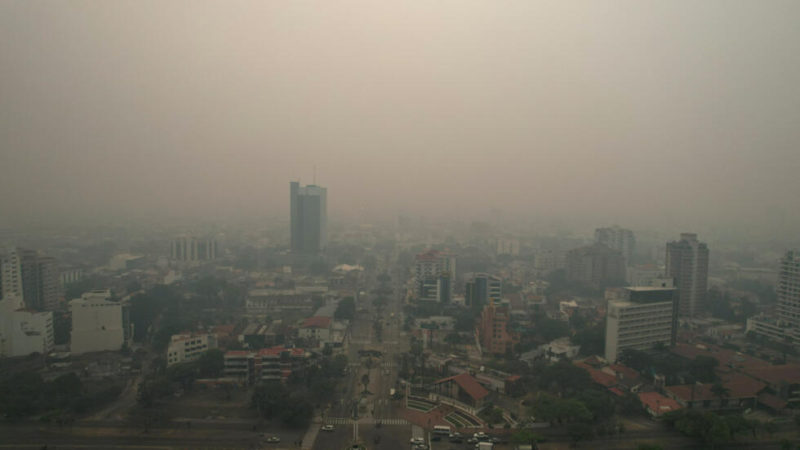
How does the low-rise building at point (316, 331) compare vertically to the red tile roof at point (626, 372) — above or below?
below

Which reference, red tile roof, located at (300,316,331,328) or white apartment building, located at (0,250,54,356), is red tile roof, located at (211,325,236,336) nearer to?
red tile roof, located at (300,316,331,328)

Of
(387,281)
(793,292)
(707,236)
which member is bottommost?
(387,281)

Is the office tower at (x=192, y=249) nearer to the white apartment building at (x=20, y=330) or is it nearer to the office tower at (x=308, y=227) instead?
the office tower at (x=308, y=227)

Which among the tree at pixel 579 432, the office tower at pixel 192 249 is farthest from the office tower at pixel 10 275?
the tree at pixel 579 432

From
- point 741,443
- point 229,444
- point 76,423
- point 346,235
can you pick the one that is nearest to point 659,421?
point 741,443

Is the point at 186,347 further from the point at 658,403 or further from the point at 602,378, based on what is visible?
the point at 658,403

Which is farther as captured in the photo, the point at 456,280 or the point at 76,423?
the point at 456,280

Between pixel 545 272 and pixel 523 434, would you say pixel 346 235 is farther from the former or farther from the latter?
pixel 523 434
